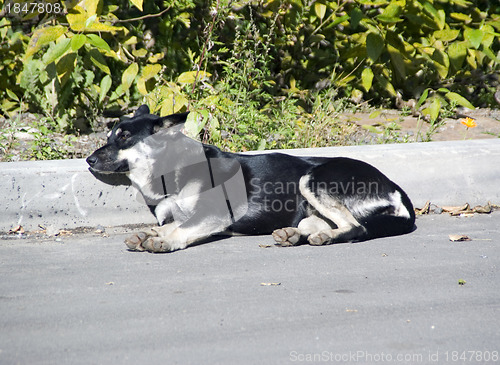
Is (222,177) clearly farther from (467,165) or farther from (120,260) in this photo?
(467,165)

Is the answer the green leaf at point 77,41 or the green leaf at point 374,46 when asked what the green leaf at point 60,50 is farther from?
the green leaf at point 374,46

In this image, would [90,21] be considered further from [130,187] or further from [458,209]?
[458,209]

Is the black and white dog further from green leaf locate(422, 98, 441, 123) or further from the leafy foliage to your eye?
green leaf locate(422, 98, 441, 123)

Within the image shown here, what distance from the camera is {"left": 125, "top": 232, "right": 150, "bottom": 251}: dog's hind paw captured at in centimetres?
408

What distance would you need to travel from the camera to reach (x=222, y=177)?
4500 millimetres

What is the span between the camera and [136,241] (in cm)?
409

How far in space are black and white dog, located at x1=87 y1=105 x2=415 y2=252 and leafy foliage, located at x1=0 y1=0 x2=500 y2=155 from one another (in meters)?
0.70

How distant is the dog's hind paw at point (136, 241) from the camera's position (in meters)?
4.08

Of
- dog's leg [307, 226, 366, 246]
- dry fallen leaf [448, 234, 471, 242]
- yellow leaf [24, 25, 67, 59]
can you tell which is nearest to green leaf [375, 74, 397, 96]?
dry fallen leaf [448, 234, 471, 242]

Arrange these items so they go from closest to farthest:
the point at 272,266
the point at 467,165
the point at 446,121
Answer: the point at 272,266
the point at 467,165
the point at 446,121

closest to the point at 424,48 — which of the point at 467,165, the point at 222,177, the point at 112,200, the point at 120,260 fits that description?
the point at 467,165

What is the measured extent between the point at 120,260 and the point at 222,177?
41.0 inches

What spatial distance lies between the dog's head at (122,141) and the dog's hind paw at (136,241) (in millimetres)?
560

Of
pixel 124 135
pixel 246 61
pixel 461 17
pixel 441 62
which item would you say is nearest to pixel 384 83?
pixel 441 62
